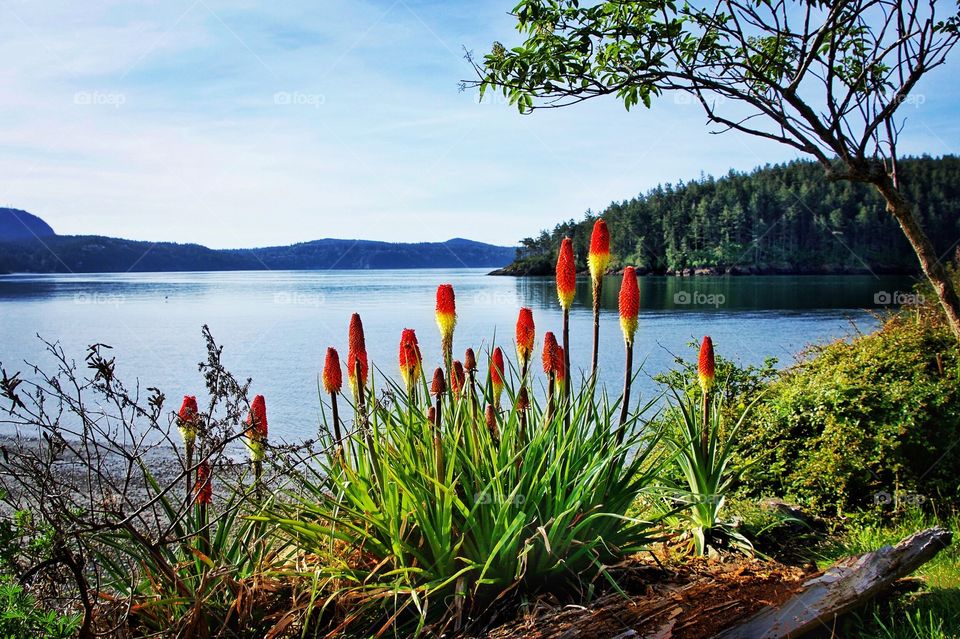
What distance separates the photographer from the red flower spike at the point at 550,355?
12.8 feet

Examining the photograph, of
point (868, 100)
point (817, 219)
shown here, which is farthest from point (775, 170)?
point (868, 100)

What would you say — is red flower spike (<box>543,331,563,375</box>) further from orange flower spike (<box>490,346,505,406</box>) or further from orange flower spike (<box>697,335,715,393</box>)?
orange flower spike (<box>697,335,715,393</box>)

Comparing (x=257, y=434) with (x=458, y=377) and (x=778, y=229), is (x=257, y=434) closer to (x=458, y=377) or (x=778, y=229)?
(x=458, y=377)

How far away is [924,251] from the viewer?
21.2 feet

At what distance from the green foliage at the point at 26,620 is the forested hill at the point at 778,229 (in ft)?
375

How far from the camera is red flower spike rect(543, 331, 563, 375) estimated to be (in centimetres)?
390

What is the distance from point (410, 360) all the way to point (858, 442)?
492 centimetres

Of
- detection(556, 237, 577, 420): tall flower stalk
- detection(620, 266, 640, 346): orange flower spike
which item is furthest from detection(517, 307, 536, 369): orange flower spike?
detection(620, 266, 640, 346): orange flower spike

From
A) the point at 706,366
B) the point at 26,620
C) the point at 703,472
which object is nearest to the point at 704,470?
the point at 703,472

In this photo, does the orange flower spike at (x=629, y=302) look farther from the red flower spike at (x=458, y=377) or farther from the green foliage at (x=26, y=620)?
the green foliage at (x=26, y=620)

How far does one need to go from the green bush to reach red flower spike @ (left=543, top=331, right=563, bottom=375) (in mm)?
3223

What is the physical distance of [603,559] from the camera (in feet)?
12.5

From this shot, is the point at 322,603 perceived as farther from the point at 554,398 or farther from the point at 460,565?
the point at 554,398

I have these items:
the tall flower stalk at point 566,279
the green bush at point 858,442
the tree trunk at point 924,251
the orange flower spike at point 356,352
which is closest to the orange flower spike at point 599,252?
the tall flower stalk at point 566,279
